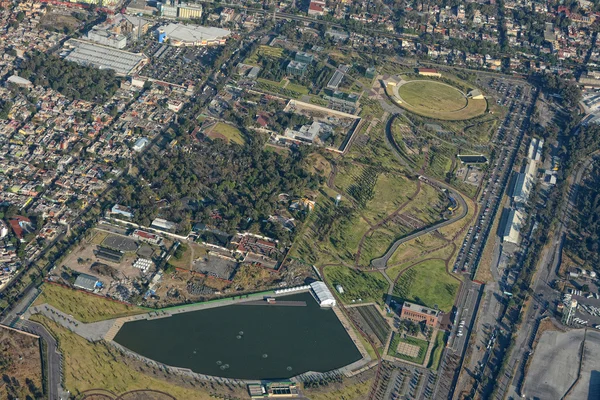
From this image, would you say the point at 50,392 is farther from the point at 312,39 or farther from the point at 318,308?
the point at 312,39

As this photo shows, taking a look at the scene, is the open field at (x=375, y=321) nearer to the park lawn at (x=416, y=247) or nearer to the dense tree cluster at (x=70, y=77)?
the park lawn at (x=416, y=247)

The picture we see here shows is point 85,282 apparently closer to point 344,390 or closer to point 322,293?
point 322,293

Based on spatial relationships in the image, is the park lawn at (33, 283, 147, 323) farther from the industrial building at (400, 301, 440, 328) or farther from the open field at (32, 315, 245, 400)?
the industrial building at (400, 301, 440, 328)

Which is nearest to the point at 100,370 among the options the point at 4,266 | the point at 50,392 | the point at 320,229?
the point at 50,392

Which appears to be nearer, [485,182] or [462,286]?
[462,286]

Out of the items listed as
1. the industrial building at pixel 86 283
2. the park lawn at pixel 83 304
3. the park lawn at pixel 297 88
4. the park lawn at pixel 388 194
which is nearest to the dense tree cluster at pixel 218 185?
the park lawn at pixel 388 194

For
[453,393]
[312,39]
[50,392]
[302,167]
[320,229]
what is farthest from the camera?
[312,39]
